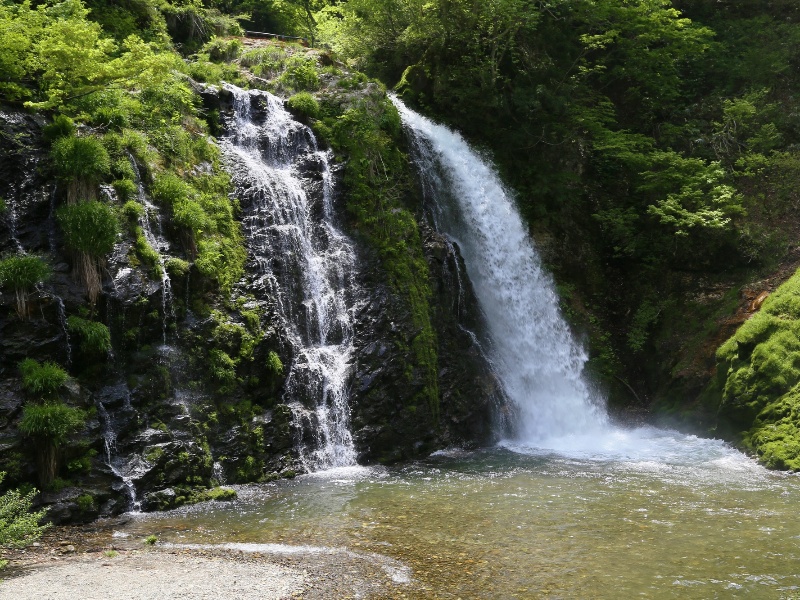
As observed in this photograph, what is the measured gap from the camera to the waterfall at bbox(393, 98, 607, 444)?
15.6 metres

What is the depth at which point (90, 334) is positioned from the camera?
31.9 feet

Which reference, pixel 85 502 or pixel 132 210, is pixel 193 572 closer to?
pixel 85 502

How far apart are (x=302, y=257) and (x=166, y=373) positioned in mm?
3936

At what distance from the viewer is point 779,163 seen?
18.2 meters

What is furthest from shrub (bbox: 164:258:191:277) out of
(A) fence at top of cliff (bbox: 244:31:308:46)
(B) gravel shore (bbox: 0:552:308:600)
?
(A) fence at top of cliff (bbox: 244:31:308:46)

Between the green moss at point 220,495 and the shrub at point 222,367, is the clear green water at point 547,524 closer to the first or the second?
the green moss at point 220,495

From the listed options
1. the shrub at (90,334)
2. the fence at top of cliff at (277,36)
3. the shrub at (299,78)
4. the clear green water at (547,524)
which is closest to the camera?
the clear green water at (547,524)

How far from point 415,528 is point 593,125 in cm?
1438

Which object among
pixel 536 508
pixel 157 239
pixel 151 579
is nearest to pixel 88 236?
pixel 157 239

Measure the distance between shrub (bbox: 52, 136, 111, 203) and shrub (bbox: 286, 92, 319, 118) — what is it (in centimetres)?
593

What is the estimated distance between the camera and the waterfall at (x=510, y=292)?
15.6 meters

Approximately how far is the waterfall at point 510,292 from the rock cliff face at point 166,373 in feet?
8.15

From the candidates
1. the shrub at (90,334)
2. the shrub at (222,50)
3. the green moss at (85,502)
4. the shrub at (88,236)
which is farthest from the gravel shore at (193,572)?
the shrub at (222,50)

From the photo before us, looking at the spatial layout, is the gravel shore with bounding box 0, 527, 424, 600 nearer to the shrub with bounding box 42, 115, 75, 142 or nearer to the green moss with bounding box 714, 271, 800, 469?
the shrub with bounding box 42, 115, 75, 142
